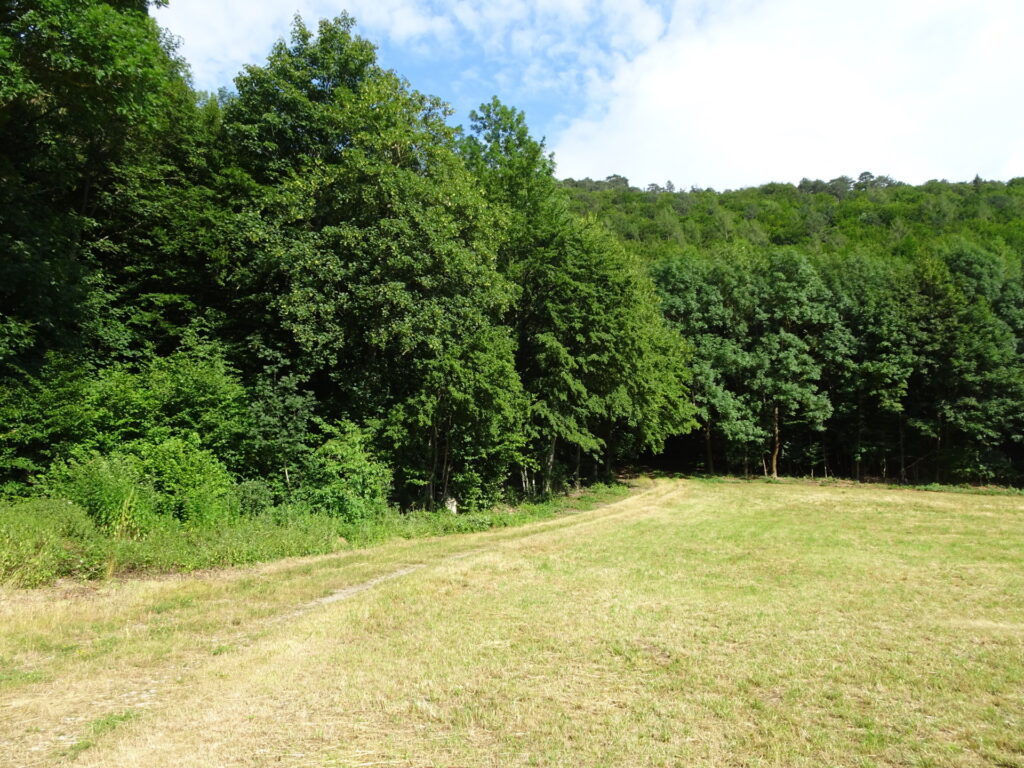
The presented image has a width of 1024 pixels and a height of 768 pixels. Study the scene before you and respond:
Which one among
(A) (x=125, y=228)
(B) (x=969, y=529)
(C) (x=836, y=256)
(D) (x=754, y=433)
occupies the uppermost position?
(C) (x=836, y=256)

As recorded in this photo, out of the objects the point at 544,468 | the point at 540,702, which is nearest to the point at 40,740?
the point at 540,702

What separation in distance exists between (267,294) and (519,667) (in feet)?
47.4

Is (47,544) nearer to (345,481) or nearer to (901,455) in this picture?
(345,481)

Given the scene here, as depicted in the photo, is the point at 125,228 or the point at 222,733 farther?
the point at 125,228

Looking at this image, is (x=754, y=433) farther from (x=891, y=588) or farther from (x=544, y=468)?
(x=891, y=588)

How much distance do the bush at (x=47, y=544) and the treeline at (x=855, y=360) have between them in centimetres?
3311

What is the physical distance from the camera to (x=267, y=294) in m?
17.3

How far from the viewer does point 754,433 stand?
1481 inches

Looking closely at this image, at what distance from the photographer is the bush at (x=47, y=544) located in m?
8.48

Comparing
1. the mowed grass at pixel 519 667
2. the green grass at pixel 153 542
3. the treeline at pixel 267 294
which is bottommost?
the mowed grass at pixel 519 667

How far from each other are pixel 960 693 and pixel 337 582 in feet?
28.2

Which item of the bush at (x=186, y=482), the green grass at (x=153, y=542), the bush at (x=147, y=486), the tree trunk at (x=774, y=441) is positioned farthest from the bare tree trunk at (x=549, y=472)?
the tree trunk at (x=774, y=441)

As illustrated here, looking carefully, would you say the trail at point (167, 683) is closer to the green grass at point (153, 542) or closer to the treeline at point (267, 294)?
the green grass at point (153, 542)

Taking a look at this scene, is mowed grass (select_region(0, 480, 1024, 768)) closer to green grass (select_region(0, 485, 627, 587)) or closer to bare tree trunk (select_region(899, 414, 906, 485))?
green grass (select_region(0, 485, 627, 587))
